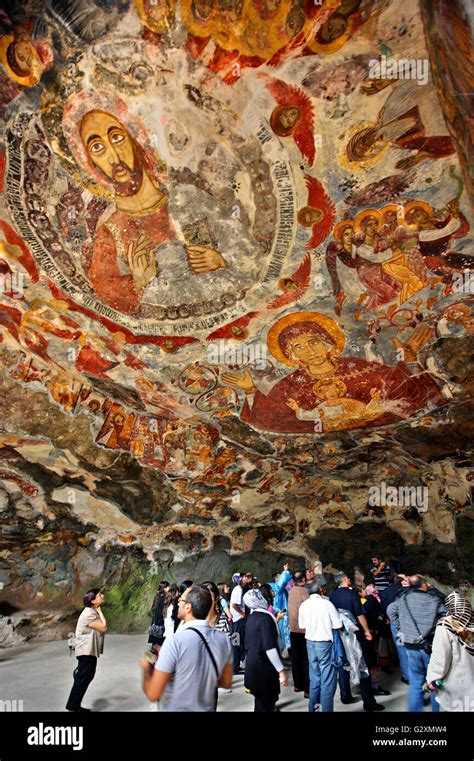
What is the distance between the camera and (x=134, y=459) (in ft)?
39.9

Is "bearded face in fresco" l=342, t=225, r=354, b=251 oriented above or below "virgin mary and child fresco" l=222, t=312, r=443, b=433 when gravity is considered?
above

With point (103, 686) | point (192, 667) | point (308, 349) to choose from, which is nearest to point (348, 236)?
point (308, 349)

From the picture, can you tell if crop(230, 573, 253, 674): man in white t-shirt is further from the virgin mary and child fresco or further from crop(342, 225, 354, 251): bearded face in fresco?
crop(342, 225, 354, 251): bearded face in fresco

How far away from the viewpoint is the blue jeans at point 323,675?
498 centimetres

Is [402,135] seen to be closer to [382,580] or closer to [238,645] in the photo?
[382,580]

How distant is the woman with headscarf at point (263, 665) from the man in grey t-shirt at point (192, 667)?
5.10ft

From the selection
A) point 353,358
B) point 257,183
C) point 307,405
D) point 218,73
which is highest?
point 218,73

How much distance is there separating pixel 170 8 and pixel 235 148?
1.75m

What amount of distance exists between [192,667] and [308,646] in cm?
285

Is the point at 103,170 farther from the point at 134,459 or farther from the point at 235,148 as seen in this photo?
the point at 134,459

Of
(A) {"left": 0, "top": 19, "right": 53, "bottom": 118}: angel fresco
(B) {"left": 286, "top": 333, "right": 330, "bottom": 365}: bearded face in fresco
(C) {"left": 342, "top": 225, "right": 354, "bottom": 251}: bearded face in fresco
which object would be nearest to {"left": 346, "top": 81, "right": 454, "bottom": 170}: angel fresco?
(C) {"left": 342, "top": 225, "right": 354, "bottom": 251}: bearded face in fresco

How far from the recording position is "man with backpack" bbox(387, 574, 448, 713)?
15.9 ft
